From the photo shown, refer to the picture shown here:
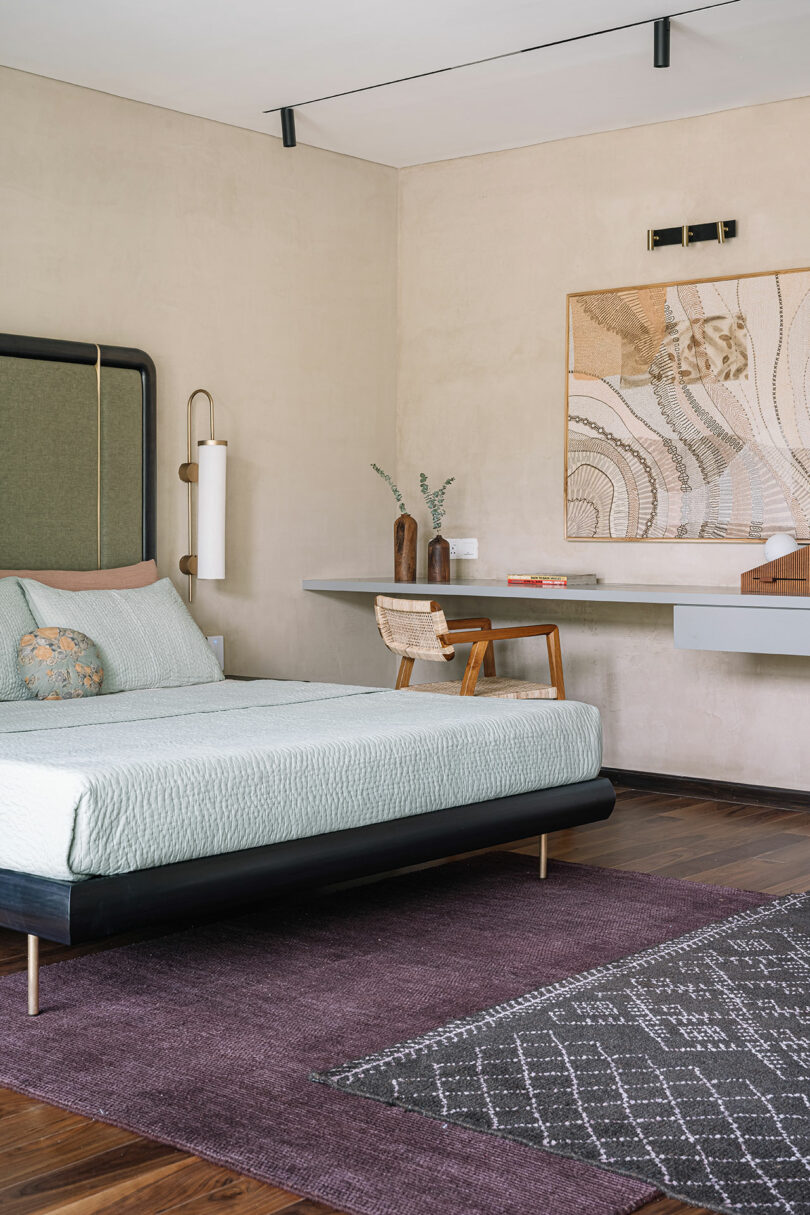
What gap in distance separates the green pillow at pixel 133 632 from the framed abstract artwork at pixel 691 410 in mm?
2056

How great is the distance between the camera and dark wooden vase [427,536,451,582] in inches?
241

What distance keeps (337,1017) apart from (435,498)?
13.0 ft

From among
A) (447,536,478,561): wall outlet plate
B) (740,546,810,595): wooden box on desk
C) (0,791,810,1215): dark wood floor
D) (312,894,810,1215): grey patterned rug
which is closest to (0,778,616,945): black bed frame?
(0,791,810,1215): dark wood floor

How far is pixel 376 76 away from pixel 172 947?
11.2 feet

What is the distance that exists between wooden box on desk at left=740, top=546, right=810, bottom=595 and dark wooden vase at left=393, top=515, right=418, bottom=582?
1.71m

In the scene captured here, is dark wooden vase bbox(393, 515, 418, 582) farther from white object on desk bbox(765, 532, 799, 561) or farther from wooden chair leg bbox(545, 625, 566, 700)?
white object on desk bbox(765, 532, 799, 561)

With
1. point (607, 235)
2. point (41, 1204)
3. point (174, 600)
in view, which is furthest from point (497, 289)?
point (41, 1204)

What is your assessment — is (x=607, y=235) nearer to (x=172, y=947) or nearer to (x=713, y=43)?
(x=713, y=43)

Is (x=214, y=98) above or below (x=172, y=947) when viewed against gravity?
above

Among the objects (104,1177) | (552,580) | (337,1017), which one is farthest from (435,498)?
(104,1177)

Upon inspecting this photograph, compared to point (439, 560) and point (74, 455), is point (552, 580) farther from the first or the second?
point (74, 455)

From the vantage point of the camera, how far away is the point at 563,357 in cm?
607

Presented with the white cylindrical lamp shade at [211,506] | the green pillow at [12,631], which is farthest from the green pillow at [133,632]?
the white cylindrical lamp shade at [211,506]

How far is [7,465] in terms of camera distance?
15.8ft
